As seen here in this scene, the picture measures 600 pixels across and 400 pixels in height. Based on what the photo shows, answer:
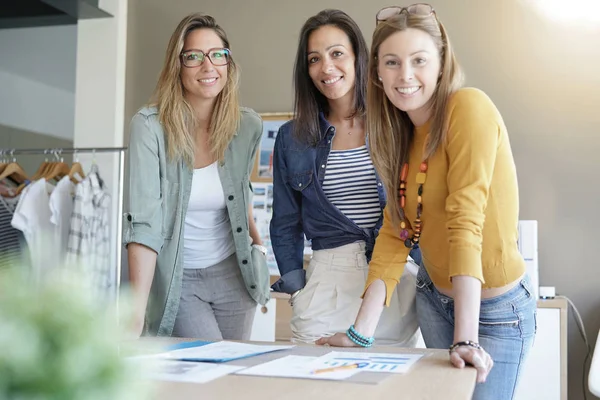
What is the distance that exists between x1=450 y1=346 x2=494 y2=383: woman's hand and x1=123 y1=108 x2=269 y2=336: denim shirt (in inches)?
36.5

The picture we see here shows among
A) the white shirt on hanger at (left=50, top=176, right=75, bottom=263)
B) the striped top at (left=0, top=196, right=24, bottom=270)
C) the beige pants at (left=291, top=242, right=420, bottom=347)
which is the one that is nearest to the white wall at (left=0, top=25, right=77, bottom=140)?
the striped top at (left=0, top=196, right=24, bottom=270)

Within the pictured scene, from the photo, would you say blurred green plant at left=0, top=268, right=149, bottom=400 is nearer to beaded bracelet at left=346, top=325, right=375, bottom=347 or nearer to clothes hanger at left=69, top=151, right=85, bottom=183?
beaded bracelet at left=346, top=325, right=375, bottom=347

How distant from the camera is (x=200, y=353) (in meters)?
1.36

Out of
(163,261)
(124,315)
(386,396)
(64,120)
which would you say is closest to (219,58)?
(163,261)

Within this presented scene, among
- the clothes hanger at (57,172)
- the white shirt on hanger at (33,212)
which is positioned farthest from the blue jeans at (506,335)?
the clothes hanger at (57,172)

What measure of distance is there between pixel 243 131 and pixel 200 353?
3.28 ft

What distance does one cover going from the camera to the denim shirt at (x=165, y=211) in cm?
198

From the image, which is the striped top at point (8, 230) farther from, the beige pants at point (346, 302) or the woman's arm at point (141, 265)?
the beige pants at point (346, 302)

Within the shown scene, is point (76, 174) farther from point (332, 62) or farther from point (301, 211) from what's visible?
point (332, 62)

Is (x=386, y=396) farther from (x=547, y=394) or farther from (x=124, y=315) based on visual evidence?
(x=547, y=394)

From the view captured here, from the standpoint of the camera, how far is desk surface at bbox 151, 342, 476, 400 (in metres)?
0.96

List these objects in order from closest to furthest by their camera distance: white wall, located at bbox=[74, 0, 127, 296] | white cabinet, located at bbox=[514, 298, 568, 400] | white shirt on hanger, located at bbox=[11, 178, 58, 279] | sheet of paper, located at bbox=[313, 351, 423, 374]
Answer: sheet of paper, located at bbox=[313, 351, 423, 374], white cabinet, located at bbox=[514, 298, 568, 400], white shirt on hanger, located at bbox=[11, 178, 58, 279], white wall, located at bbox=[74, 0, 127, 296]

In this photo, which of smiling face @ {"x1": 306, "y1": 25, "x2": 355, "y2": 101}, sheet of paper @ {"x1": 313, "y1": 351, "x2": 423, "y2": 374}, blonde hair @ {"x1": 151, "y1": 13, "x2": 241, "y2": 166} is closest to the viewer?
sheet of paper @ {"x1": 313, "y1": 351, "x2": 423, "y2": 374}

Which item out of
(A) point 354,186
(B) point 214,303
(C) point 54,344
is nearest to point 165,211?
(B) point 214,303
